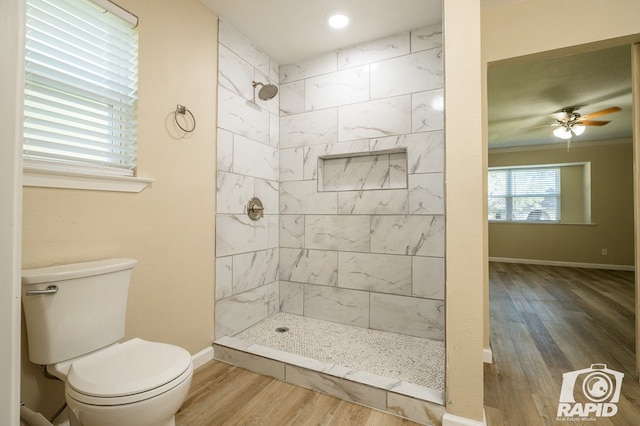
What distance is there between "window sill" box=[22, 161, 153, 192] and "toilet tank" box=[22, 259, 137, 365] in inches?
14.6

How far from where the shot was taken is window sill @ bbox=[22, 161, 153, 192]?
1270mm

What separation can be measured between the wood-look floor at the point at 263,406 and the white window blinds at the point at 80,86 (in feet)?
4.40

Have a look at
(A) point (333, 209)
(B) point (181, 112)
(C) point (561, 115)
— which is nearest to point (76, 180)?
(B) point (181, 112)

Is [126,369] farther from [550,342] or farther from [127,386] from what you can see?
[550,342]

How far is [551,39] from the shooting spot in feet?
6.19

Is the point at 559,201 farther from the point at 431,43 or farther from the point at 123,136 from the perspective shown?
the point at 123,136

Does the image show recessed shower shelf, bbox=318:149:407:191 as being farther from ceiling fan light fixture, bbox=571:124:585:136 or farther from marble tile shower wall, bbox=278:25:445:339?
ceiling fan light fixture, bbox=571:124:585:136

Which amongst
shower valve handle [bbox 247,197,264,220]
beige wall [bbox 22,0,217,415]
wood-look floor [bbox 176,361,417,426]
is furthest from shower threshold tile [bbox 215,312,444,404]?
shower valve handle [bbox 247,197,264,220]

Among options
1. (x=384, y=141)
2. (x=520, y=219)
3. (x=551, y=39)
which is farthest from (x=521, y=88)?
(x=520, y=219)

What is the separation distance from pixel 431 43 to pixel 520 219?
5407mm

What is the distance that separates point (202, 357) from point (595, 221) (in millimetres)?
7059

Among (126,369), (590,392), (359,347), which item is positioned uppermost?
(126,369)

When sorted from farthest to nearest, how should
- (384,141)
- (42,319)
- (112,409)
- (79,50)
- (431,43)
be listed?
(384,141)
(431,43)
(79,50)
(42,319)
(112,409)

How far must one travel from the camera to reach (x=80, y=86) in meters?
1.47
